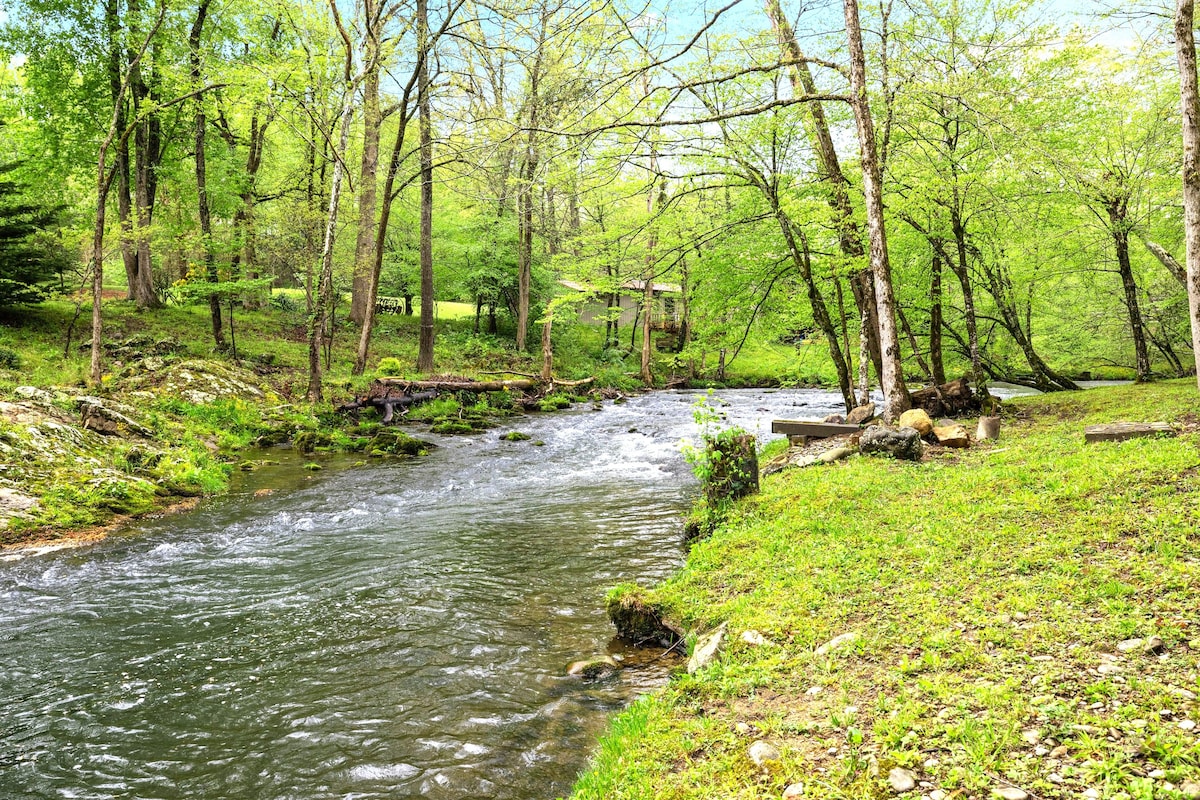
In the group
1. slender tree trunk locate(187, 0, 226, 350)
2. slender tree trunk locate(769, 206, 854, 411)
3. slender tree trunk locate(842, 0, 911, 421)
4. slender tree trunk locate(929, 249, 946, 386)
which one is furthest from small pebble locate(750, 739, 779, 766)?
slender tree trunk locate(187, 0, 226, 350)

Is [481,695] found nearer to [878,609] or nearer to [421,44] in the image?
[878,609]

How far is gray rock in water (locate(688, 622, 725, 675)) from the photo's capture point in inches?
160

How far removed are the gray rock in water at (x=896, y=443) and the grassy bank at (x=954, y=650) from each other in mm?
2111

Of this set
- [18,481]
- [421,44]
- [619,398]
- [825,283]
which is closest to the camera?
[18,481]

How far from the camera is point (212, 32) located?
69.3ft

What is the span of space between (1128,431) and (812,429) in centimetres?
517

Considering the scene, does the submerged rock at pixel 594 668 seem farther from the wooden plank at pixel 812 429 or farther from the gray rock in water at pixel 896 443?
the wooden plank at pixel 812 429

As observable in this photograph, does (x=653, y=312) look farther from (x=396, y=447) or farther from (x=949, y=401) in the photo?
(x=949, y=401)

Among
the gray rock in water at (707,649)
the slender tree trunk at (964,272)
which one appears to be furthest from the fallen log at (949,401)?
→ the gray rock in water at (707,649)

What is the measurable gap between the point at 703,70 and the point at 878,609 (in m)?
10.2

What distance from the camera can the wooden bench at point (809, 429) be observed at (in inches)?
451

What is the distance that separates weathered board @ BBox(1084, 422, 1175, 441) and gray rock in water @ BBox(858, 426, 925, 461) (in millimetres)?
1895

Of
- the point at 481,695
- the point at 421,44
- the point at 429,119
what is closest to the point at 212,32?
the point at 429,119

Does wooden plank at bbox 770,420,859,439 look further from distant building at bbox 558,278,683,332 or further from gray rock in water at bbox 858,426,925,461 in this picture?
distant building at bbox 558,278,683,332
